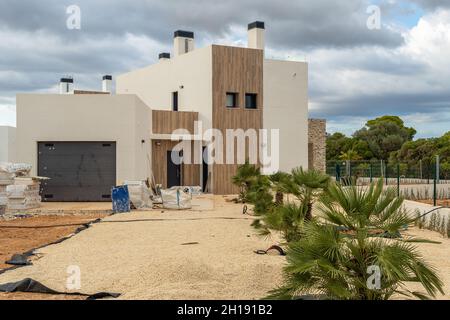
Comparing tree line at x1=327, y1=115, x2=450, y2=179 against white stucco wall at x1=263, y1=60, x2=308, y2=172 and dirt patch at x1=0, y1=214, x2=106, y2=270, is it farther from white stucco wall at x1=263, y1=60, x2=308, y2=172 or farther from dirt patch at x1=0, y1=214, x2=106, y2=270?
dirt patch at x1=0, y1=214, x2=106, y2=270

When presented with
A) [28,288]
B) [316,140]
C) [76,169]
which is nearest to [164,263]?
[28,288]

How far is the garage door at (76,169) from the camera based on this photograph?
20.5 m

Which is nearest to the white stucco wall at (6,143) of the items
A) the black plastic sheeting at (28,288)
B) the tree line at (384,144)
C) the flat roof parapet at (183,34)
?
the flat roof parapet at (183,34)

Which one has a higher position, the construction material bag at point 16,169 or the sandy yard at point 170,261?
the construction material bag at point 16,169

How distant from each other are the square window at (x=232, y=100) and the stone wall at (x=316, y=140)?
7.03 m

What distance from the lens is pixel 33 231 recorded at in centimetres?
1322

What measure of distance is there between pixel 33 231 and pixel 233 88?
14.6 meters

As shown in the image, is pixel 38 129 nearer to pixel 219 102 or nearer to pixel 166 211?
pixel 166 211

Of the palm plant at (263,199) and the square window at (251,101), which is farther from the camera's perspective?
the square window at (251,101)

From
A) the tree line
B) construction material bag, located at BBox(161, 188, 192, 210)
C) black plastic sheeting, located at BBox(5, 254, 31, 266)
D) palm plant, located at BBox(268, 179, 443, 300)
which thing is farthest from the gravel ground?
the tree line

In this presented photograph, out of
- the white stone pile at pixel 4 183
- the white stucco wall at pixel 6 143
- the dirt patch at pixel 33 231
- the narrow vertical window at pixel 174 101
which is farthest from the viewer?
the white stucco wall at pixel 6 143

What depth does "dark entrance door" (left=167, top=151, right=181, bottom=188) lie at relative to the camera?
2662 cm

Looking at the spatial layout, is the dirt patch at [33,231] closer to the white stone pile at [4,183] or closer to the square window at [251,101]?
the white stone pile at [4,183]

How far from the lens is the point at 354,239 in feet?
18.0
